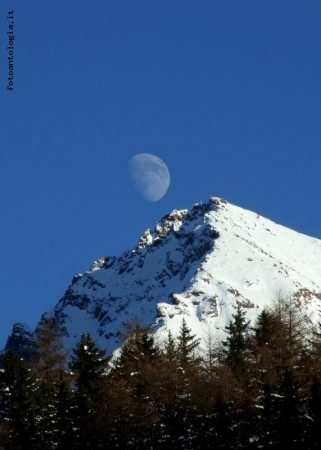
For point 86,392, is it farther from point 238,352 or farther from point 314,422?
point 314,422

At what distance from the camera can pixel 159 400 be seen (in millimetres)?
67625

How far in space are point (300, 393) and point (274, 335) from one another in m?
13.4

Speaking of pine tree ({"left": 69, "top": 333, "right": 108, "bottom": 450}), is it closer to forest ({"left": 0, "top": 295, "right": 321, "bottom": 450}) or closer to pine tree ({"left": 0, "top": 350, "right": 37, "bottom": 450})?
forest ({"left": 0, "top": 295, "right": 321, "bottom": 450})

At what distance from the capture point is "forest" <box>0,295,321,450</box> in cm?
5847

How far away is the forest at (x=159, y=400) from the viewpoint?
58469 mm

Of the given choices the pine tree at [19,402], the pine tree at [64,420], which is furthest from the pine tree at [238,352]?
the pine tree at [19,402]

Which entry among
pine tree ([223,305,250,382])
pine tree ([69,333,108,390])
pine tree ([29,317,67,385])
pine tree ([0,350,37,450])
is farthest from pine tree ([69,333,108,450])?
pine tree ([223,305,250,382])

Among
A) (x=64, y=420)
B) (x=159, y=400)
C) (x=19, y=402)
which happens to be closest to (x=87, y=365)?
(x=159, y=400)

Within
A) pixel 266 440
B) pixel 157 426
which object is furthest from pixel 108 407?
pixel 266 440

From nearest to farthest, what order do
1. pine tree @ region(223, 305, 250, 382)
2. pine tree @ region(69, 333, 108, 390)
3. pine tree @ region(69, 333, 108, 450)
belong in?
pine tree @ region(69, 333, 108, 450), pine tree @ region(69, 333, 108, 390), pine tree @ region(223, 305, 250, 382)

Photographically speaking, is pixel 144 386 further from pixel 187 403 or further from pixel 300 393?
pixel 300 393

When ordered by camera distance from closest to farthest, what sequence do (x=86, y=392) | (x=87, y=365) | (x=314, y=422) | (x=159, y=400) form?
(x=314, y=422) → (x=86, y=392) → (x=159, y=400) → (x=87, y=365)

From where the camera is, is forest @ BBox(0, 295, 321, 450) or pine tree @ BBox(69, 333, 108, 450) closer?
forest @ BBox(0, 295, 321, 450)

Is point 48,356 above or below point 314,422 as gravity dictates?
above
